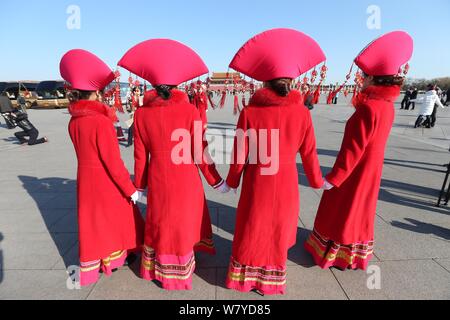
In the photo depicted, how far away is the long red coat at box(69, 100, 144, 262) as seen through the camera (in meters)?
1.86

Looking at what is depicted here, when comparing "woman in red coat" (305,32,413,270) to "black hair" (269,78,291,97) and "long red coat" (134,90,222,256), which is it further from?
"long red coat" (134,90,222,256)

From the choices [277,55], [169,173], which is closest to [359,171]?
[277,55]

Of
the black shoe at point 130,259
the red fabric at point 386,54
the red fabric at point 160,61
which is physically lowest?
the black shoe at point 130,259

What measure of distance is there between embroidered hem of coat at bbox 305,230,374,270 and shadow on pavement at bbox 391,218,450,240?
1067 mm

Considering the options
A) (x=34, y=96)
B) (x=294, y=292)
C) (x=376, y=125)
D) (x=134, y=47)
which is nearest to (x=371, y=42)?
(x=376, y=125)

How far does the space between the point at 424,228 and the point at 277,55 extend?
2931 mm

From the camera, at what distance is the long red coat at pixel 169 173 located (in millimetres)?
1814

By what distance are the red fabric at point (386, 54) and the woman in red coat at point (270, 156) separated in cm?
49

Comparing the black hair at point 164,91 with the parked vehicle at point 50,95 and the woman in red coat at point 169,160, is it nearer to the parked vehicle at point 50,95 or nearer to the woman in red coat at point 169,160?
the woman in red coat at point 169,160

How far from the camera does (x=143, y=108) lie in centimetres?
183

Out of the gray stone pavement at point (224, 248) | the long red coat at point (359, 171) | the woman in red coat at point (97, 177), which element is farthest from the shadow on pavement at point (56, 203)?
the long red coat at point (359, 171)

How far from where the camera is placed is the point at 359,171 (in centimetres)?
208

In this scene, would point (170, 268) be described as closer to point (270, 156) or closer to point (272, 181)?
point (272, 181)

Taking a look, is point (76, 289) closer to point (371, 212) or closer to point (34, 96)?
point (371, 212)
